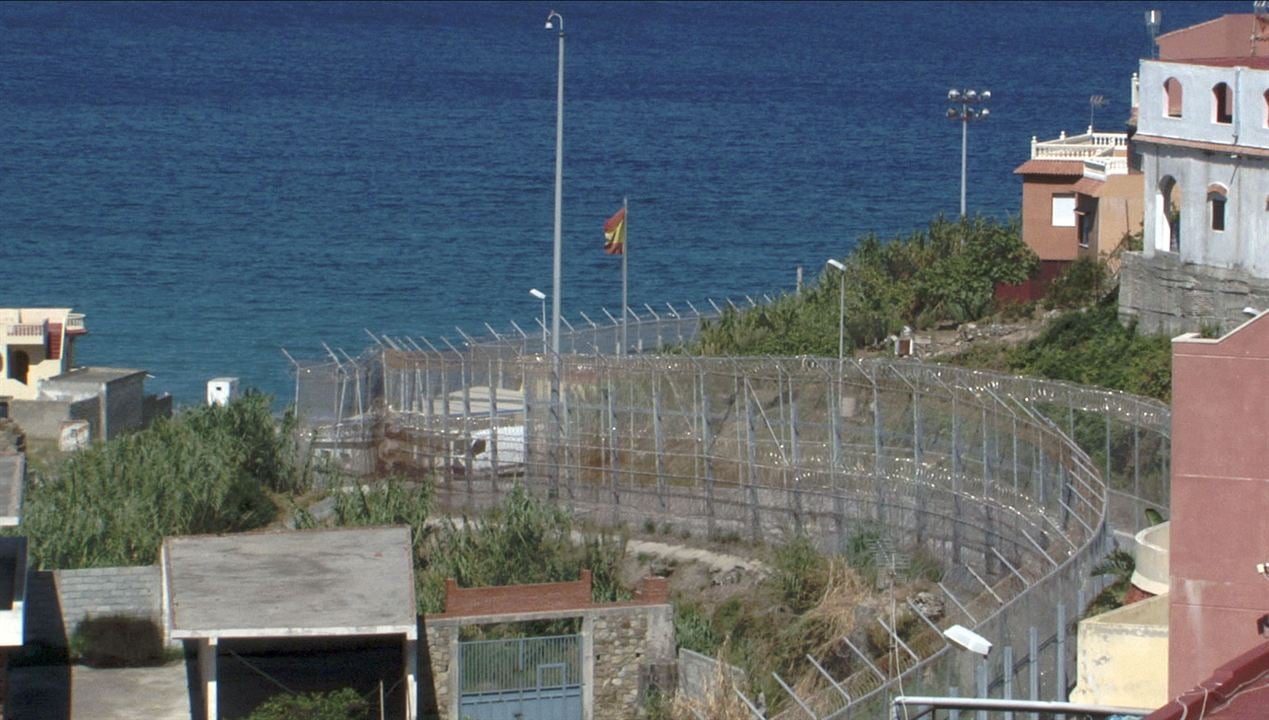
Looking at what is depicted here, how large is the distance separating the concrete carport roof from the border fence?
4.17m

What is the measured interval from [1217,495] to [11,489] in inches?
524

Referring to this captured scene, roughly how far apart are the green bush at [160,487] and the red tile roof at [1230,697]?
1906 centimetres

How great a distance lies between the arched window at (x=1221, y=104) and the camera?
3516 cm

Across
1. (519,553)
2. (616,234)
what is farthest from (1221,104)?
(519,553)

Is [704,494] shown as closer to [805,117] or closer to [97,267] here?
[97,267]

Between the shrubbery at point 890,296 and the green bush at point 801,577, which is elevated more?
the shrubbery at point 890,296

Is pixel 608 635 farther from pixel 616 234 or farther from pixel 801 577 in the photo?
pixel 616 234

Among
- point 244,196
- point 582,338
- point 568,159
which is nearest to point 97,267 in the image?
point 244,196

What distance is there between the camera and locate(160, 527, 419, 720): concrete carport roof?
72.4 feet

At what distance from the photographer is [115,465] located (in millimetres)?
32594

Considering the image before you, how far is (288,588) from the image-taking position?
2312 cm

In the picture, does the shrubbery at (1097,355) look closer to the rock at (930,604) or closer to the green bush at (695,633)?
the rock at (930,604)

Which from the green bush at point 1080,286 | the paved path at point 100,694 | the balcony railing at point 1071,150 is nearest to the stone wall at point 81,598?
the paved path at point 100,694

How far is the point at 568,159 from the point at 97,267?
115ft
